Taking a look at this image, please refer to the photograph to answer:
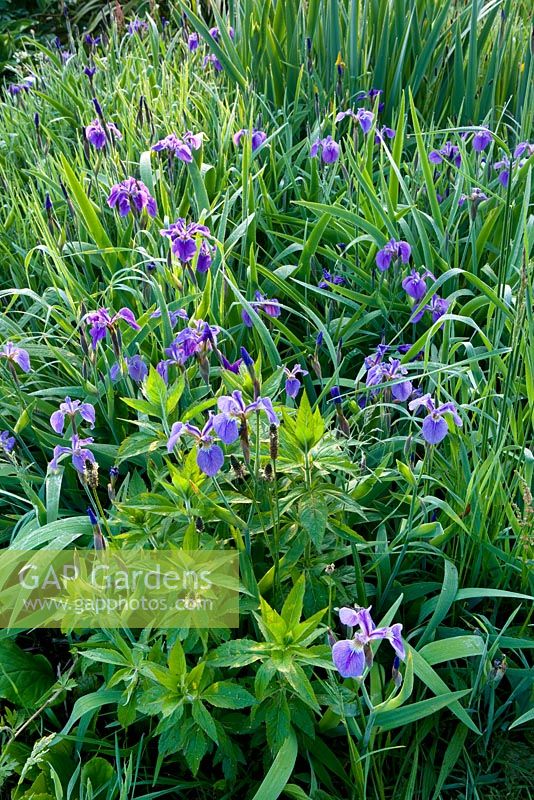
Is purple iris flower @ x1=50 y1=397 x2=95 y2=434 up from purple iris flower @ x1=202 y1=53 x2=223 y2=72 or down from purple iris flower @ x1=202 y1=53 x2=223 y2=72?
down

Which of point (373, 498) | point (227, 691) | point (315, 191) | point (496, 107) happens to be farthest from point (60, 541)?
point (496, 107)

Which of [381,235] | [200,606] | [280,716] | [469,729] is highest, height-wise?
[381,235]

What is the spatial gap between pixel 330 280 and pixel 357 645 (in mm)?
1195

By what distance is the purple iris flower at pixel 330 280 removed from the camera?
197 centimetres

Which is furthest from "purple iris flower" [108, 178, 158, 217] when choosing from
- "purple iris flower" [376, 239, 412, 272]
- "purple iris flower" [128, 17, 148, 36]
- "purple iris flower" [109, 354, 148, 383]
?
"purple iris flower" [128, 17, 148, 36]

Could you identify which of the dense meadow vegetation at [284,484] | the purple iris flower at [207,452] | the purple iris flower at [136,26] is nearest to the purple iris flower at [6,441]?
the dense meadow vegetation at [284,484]

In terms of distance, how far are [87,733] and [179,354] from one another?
2.38 feet

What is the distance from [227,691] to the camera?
1.18 metres

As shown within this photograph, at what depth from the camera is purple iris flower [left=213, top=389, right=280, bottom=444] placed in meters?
1.16

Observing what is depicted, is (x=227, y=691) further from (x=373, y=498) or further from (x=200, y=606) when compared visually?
(x=373, y=498)

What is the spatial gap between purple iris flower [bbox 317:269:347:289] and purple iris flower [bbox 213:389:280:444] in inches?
32.5

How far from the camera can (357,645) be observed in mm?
1042

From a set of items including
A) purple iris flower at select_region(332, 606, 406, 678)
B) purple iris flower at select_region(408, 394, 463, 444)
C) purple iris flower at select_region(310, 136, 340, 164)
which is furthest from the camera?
purple iris flower at select_region(310, 136, 340, 164)

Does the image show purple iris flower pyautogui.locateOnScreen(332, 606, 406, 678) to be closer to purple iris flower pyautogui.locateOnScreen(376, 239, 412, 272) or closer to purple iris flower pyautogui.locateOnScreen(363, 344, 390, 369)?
purple iris flower pyautogui.locateOnScreen(363, 344, 390, 369)
